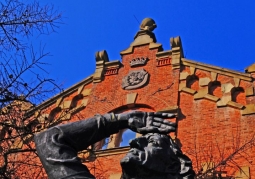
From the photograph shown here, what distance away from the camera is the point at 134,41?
14547mm

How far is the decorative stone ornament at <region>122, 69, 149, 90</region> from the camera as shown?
43.6 ft

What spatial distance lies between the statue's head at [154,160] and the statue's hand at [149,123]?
0.04m

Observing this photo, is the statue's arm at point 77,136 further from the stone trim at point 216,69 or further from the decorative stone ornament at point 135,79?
the decorative stone ornament at point 135,79

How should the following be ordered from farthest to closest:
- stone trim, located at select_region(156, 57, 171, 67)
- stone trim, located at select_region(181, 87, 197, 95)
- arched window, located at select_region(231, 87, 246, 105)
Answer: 1. stone trim, located at select_region(156, 57, 171, 67)
2. stone trim, located at select_region(181, 87, 197, 95)
3. arched window, located at select_region(231, 87, 246, 105)

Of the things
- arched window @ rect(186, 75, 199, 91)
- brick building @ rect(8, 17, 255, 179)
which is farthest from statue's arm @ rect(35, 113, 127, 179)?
arched window @ rect(186, 75, 199, 91)

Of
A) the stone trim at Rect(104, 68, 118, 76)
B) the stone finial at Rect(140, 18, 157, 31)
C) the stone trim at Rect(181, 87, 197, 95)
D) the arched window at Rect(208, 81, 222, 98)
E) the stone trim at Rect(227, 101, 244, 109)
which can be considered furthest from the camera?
the stone finial at Rect(140, 18, 157, 31)

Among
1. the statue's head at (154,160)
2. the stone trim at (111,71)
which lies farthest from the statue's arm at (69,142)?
the stone trim at (111,71)

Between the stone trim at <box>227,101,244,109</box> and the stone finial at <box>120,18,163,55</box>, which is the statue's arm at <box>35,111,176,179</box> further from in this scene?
the stone finial at <box>120,18,163,55</box>

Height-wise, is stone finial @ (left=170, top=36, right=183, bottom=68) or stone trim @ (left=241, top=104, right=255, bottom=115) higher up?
stone finial @ (left=170, top=36, right=183, bottom=68)

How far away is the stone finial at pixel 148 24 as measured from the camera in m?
14.7

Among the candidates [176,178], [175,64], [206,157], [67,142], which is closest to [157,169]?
[176,178]

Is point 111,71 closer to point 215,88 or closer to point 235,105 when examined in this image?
point 215,88

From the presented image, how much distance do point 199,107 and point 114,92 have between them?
2.46 metres

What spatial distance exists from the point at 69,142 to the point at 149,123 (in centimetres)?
52
